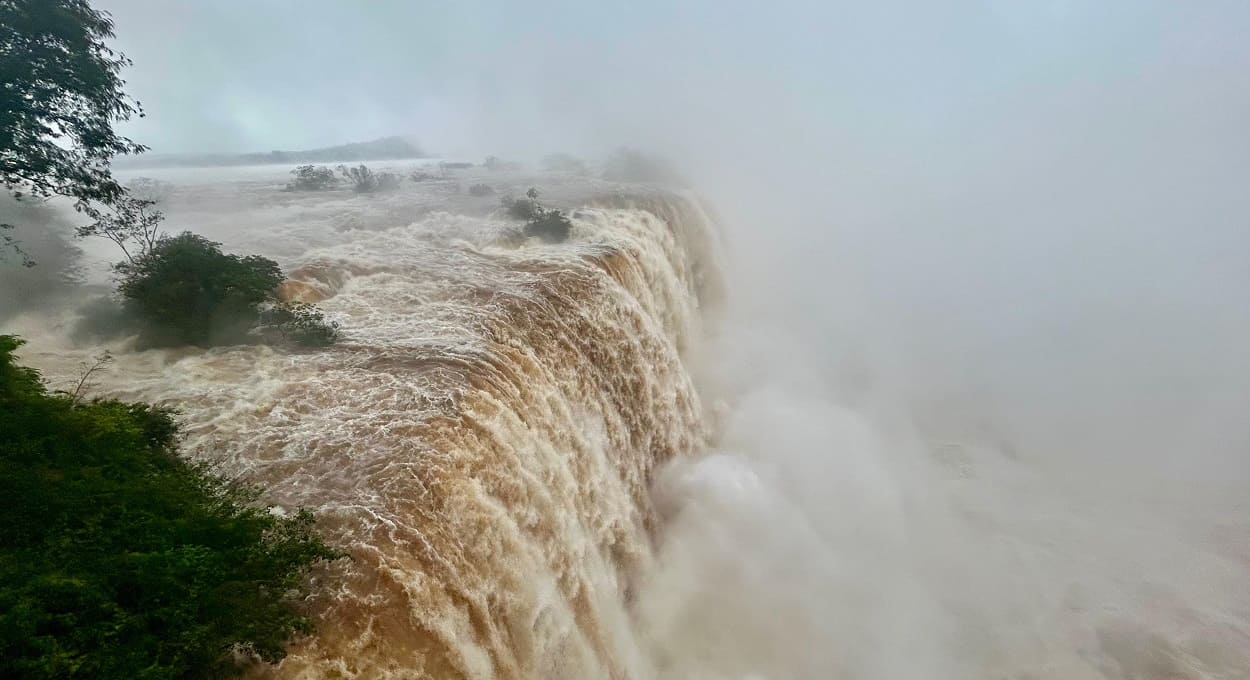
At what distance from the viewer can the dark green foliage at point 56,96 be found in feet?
23.6

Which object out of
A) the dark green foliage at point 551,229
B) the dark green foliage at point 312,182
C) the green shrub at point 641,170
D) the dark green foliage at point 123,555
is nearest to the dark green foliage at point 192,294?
the dark green foliage at point 123,555

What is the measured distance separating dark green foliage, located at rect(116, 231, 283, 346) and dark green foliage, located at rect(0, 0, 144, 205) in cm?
127

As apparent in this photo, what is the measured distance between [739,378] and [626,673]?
38.2ft

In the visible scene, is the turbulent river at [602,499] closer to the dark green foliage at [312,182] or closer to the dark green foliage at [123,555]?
the dark green foliage at [123,555]

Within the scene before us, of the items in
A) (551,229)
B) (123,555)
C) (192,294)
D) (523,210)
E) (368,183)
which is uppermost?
(368,183)

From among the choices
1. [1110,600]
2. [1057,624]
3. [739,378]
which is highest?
[739,378]

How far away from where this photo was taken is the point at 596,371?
33.4 ft

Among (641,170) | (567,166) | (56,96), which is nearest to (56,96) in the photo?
(56,96)

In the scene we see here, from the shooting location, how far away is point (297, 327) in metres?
8.50

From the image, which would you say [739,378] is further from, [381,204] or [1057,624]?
[381,204]

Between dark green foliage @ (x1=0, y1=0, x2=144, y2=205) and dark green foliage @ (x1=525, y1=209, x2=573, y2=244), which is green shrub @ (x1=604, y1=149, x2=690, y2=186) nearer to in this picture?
dark green foliage @ (x1=525, y1=209, x2=573, y2=244)

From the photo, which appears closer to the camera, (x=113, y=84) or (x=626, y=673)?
(x=626, y=673)

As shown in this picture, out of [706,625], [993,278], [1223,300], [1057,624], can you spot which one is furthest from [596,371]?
[1223,300]

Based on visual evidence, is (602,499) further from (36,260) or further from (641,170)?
(641,170)
